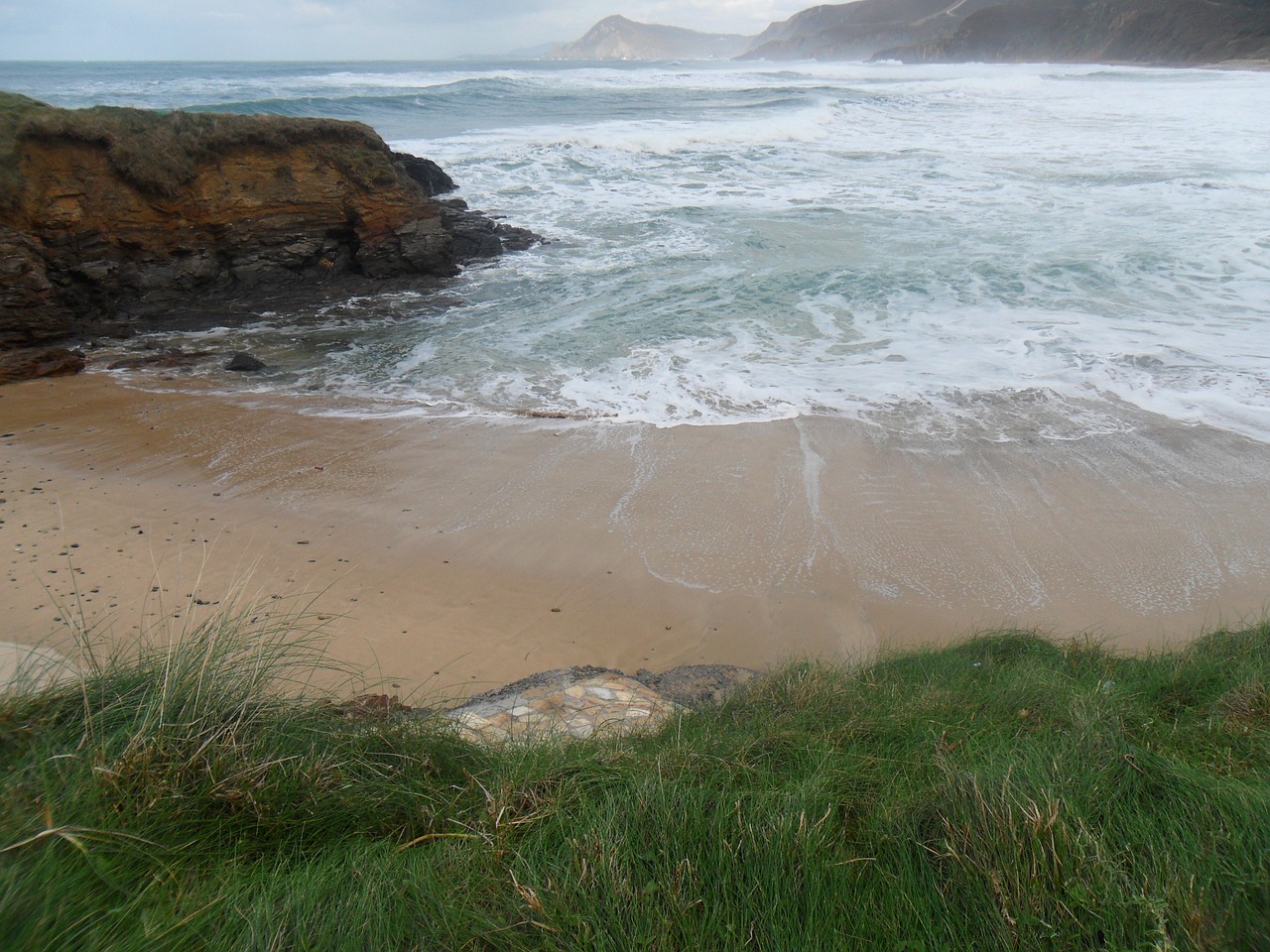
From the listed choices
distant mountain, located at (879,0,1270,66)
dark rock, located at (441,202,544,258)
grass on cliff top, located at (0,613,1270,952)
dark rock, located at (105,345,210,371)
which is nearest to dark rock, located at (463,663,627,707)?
grass on cliff top, located at (0,613,1270,952)

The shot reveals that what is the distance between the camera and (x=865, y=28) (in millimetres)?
126688

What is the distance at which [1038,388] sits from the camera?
8.54 m

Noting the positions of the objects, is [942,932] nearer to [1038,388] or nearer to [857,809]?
[857,809]

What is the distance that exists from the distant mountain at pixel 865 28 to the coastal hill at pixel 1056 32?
0.22 m

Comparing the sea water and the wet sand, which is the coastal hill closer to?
the sea water

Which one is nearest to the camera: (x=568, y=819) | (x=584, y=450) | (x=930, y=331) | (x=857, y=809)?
(x=568, y=819)

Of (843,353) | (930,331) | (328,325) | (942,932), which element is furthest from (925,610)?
(328,325)

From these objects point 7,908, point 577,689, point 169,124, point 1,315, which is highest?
point 169,124

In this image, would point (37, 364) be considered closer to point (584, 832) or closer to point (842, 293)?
point (584, 832)

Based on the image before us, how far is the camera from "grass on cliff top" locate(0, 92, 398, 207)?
9977mm

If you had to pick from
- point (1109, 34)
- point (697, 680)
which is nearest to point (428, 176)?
point (697, 680)

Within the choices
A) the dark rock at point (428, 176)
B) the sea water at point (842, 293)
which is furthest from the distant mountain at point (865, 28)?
the dark rock at point (428, 176)

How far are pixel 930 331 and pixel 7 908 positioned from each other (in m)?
10.6

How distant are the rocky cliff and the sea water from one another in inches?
46.5
